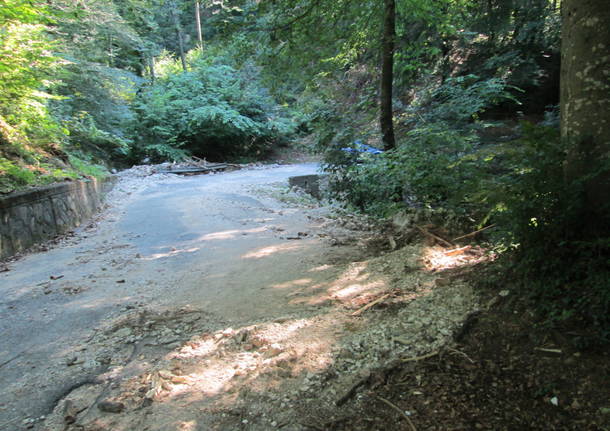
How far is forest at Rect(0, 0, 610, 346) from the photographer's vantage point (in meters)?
2.50

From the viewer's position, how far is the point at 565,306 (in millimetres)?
2357

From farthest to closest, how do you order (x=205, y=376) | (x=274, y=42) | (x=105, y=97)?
(x=105, y=97)
(x=274, y=42)
(x=205, y=376)

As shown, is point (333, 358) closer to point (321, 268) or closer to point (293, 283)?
point (293, 283)

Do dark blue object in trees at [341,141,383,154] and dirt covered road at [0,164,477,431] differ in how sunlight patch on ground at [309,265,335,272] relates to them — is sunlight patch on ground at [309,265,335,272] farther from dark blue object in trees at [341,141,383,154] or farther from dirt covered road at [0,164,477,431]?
dark blue object in trees at [341,141,383,154]

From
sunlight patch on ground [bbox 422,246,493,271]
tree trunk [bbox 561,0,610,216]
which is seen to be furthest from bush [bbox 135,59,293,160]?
tree trunk [bbox 561,0,610,216]

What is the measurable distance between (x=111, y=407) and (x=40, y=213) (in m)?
6.52

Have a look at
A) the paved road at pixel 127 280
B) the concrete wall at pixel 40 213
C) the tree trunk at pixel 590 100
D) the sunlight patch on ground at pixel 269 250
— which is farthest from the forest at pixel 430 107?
the paved road at pixel 127 280

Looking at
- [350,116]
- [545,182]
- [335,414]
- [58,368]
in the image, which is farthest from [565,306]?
[350,116]

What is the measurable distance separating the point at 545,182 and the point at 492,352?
115cm

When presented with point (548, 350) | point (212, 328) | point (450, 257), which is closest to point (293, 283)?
point (212, 328)

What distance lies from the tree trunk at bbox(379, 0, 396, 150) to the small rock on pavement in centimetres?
668

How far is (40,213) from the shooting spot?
7.60 m

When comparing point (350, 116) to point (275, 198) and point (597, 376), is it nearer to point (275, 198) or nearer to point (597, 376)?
point (275, 198)

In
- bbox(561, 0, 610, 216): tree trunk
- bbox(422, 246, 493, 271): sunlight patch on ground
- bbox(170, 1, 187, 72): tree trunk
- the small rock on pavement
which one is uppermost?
bbox(170, 1, 187, 72): tree trunk
